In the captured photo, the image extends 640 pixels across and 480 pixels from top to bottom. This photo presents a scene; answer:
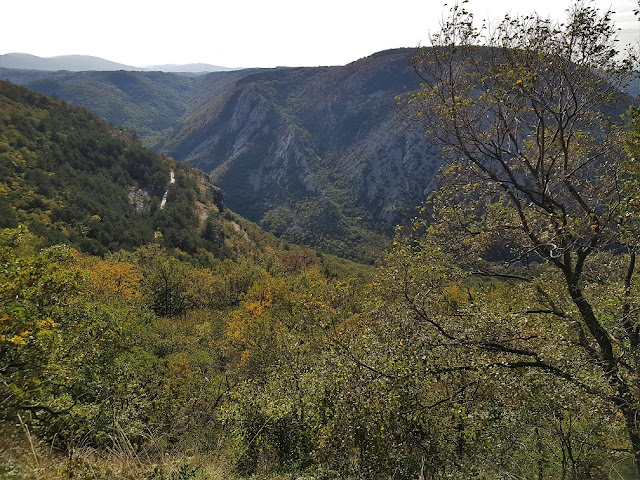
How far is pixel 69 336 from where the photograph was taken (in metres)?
A: 15.8

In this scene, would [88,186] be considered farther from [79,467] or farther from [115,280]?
[79,467]

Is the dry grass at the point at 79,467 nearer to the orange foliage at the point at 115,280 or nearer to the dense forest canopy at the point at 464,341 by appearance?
the dense forest canopy at the point at 464,341

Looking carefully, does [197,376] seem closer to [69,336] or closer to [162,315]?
[69,336]

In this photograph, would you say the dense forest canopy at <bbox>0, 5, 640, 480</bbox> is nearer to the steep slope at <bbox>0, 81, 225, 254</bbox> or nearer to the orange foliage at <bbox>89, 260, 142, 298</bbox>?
the orange foliage at <bbox>89, 260, 142, 298</bbox>

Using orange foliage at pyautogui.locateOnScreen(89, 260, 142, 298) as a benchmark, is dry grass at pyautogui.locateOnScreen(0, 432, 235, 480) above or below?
above

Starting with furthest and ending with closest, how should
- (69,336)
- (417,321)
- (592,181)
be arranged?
(69,336), (592,181), (417,321)

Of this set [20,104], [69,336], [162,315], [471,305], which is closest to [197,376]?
[69,336]

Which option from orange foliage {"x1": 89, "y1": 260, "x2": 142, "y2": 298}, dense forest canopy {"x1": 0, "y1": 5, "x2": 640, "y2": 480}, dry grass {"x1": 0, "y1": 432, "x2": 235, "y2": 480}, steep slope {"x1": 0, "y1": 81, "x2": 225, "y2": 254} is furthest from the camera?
steep slope {"x1": 0, "y1": 81, "x2": 225, "y2": 254}

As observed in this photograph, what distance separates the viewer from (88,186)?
119 metres

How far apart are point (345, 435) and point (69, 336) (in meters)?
13.5

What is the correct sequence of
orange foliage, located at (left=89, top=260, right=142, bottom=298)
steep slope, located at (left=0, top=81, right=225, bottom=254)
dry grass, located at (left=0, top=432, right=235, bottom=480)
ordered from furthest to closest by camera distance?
steep slope, located at (left=0, top=81, right=225, bottom=254), orange foliage, located at (left=89, top=260, right=142, bottom=298), dry grass, located at (left=0, top=432, right=235, bottom=480)

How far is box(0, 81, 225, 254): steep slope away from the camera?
9100 cm

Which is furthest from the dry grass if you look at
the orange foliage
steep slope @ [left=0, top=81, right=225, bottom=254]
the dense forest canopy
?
steep slope @ [left=0, top=81, right=225, bottom=254]

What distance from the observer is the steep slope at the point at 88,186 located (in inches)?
3583
